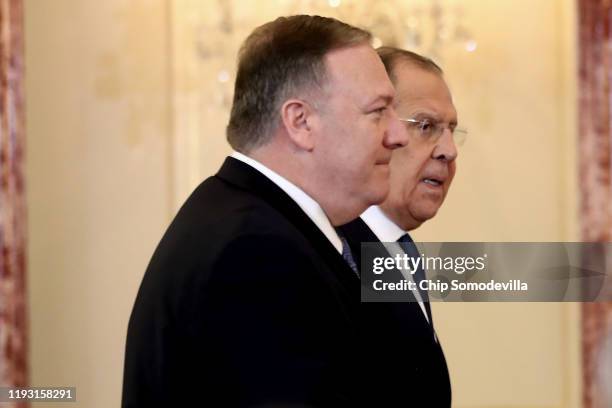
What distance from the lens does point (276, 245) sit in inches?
54.7

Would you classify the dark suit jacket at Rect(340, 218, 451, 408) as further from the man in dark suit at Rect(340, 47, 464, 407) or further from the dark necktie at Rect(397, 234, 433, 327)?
the dark necktie at Rect(397, 234, 433, 327)

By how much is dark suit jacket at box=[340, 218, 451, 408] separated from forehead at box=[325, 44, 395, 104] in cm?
37

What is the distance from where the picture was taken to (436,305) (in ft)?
16.1

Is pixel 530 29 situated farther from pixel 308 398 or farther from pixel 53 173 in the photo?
pixel 308 398

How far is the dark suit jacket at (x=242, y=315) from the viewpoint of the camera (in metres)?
1.31

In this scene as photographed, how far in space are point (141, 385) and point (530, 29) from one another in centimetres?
389

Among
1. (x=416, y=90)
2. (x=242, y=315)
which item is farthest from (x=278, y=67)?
(x=416, y=90)

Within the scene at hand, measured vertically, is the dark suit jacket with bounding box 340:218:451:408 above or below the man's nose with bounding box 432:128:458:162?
below

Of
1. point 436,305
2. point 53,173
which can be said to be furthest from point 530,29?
point 53,173

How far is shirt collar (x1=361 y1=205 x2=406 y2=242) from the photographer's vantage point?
217 cm

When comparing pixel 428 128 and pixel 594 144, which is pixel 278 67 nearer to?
pixel 428 128

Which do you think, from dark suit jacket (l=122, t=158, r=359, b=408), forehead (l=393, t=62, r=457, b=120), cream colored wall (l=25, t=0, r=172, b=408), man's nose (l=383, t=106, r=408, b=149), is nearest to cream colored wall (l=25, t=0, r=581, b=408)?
cream colored wall (l=25, t=0, r=172, b=408)

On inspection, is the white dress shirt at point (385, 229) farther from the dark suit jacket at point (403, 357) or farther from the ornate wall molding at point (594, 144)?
the ornate wall molding at point (594, 144)

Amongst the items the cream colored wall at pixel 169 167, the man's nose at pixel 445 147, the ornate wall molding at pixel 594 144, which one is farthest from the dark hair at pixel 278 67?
the ornate wall molding at pixel 594 144
